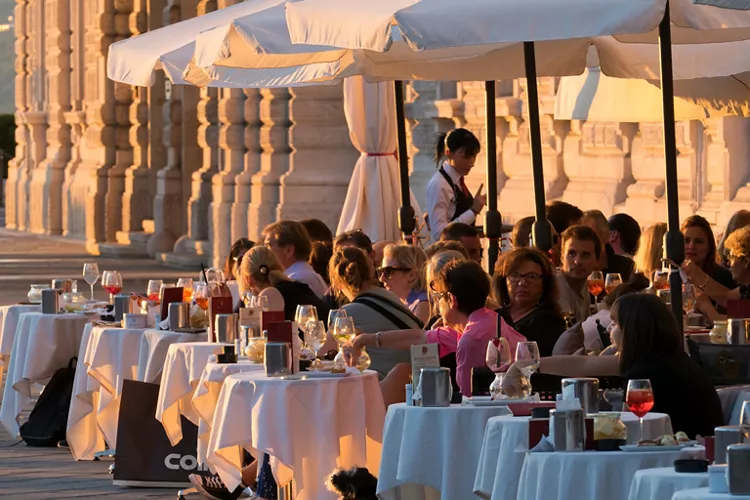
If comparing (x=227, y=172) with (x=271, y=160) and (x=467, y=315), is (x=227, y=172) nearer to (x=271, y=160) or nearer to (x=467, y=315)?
(x=271, y=160)

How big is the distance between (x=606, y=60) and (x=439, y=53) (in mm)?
967

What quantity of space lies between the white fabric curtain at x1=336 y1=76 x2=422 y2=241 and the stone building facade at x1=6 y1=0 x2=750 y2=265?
86.8 inches

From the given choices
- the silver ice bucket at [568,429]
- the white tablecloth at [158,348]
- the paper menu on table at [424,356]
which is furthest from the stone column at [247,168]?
the silver ice bucket at [568,429]

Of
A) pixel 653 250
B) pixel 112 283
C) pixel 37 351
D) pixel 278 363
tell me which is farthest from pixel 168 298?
pixel 278 363

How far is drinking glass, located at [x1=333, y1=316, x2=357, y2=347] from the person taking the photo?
31.1ft

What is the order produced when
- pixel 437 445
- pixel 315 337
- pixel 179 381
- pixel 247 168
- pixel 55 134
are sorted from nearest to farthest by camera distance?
pixel 437 445, pixel 315 337, pixel 179 381, pixel 247 168, pixel 55 134

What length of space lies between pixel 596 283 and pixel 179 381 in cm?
216

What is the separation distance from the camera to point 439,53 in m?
12.9

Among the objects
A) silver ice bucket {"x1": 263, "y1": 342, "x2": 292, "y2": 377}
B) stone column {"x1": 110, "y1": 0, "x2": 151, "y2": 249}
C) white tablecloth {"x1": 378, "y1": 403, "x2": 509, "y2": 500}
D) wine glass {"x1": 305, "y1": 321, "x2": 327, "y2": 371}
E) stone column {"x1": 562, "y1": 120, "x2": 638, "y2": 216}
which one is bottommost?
white tablecloth {"x1": 378, "y1": 403, "x2": 509, "y2": 500}

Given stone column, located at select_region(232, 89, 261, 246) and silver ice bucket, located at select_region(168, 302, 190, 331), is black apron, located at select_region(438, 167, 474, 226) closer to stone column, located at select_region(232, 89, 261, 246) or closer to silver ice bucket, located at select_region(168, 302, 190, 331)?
silver ice bucket, located at select_region(168, 302, 190, 331)

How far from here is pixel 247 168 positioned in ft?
82.5

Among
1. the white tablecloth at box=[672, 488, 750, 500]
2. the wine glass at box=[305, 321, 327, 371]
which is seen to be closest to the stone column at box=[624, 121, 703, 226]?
the wine glass at box=[305, 321, 327, 371]

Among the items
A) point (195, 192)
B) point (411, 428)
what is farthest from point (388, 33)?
point (195, 192)

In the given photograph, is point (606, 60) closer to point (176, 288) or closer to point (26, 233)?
point (176, 288)
